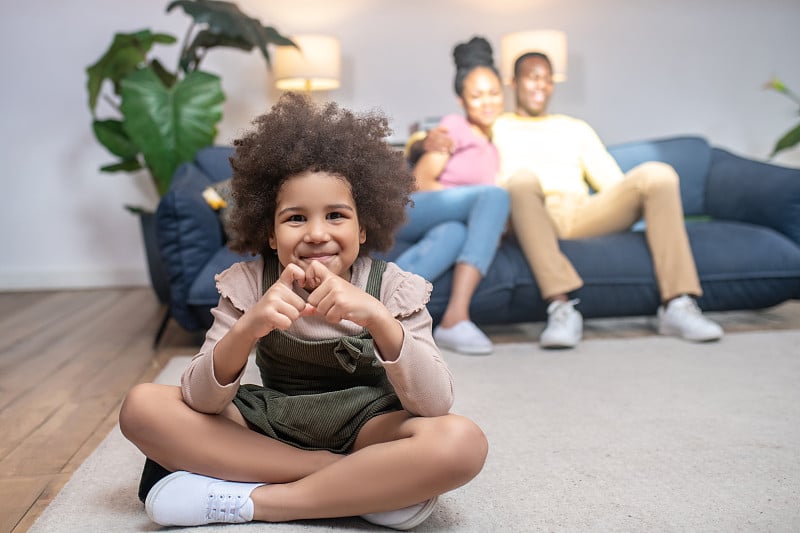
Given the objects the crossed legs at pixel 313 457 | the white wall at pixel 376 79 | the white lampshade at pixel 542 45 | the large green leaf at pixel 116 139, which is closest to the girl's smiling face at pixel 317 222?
the crossed legs at pixel 313 457

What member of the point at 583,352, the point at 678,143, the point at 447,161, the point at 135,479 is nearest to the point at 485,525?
the point at 135,479

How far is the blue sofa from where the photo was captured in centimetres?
233

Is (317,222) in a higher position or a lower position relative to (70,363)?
higher

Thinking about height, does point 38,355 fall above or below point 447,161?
below

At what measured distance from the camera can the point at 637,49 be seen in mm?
3902

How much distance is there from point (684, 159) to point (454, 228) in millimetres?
1258

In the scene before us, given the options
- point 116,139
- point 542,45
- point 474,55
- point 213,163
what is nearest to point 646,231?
point 474,55

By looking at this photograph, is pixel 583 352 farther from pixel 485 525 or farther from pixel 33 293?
pixel 33 293

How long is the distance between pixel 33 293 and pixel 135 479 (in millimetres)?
2819

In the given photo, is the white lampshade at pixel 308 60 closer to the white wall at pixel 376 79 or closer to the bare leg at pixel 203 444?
the white wall at pixel 376 79

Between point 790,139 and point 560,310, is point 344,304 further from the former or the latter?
point 790,139

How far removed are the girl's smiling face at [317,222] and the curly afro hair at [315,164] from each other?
0.08 feet

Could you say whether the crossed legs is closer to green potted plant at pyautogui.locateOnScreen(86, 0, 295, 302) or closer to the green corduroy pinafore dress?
the green corduroy pinafore dress

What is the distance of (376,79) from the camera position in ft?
12.5
